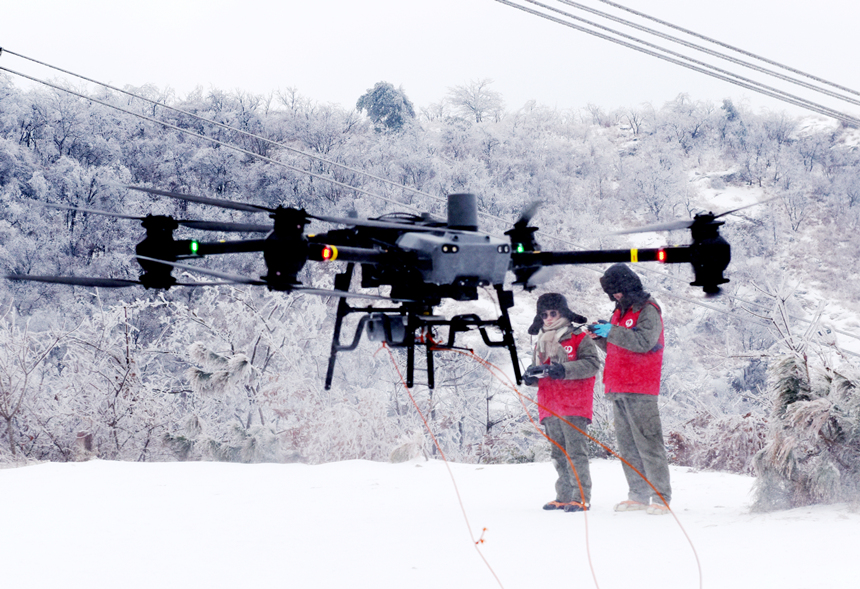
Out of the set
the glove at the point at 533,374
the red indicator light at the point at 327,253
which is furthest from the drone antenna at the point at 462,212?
the glove at the point at 533,374

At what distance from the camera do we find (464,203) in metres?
2.75

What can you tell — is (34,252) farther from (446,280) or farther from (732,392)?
(446,280)

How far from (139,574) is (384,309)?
6.69ft

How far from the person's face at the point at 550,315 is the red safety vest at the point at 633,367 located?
0.38 meters

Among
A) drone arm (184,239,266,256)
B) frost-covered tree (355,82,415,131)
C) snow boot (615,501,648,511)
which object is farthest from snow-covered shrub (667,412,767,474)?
frost-covered tree (355,82,415,131)

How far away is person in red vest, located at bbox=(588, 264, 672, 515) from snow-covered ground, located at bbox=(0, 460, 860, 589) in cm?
28

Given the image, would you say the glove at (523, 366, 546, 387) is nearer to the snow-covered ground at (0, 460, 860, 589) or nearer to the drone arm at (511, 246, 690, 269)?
the snow-covered ground at (0, 460, 860, 589)

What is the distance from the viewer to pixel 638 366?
4.49 meters

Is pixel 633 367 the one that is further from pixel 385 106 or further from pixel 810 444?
pixel 385 106

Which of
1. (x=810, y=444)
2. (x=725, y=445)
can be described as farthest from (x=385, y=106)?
(x=810, y=444)

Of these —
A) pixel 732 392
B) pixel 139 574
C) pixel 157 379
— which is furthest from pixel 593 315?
pixel 139 574

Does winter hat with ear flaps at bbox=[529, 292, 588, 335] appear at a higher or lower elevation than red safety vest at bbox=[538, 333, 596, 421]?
higher

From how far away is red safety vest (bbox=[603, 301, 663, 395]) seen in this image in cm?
447

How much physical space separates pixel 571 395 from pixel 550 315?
549 mm
